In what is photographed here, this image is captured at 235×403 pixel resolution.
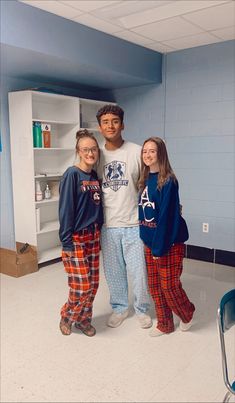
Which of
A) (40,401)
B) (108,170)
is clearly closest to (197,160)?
(108,170)

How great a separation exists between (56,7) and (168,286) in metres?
2.29

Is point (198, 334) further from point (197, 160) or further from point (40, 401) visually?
point (197, 160)

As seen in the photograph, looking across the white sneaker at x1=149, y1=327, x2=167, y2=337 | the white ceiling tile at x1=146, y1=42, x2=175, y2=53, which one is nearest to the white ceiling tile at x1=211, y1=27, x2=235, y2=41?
the white ceiling tile at x1=146, y1=42, x2=175, y2=53

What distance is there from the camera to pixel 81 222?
233 cm

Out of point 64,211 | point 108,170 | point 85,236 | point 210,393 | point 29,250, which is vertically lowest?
point 210,393

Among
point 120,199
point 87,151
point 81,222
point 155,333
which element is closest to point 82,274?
point 81,222

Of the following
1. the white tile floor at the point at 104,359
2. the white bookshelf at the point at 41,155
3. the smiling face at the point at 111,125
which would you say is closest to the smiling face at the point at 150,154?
the smiling face at the point at 111,125

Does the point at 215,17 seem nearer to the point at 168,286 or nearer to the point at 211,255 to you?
the point at 168,286

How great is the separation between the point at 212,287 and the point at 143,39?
257cm

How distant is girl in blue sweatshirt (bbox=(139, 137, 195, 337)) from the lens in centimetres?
225

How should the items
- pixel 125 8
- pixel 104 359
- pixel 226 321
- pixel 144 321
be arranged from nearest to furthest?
pixel 226 321
pixel 104 359
pixel 144 321
pixel 125 8

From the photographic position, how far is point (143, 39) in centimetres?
369

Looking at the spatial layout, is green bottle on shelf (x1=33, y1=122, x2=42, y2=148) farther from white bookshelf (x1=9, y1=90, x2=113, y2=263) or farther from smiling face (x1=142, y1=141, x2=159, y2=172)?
smiling face (x1=142, y1=141, x2=159, y2=172)

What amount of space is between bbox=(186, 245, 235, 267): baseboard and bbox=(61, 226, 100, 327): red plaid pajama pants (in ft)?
6.61
